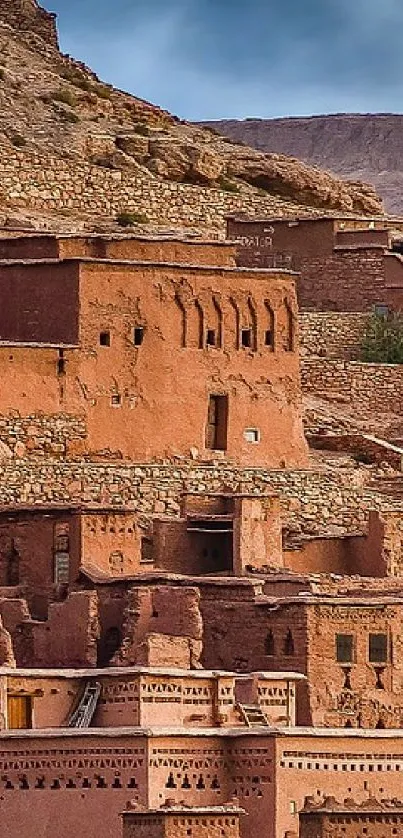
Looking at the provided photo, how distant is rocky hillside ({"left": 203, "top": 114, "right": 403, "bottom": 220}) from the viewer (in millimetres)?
117250

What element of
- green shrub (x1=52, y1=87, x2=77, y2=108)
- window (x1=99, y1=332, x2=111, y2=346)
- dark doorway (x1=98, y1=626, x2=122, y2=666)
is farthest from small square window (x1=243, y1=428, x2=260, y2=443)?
green shrub (x1=52, y1=87, x2=77, y2=108)

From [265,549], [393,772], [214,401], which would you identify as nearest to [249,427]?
[214,401]

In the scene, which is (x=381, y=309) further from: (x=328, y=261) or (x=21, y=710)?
(x=21, y=710)

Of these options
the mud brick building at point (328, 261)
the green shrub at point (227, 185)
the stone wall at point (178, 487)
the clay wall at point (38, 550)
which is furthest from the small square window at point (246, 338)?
the green shrub at point (227, 185)

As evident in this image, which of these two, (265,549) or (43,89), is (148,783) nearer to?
(265,549)

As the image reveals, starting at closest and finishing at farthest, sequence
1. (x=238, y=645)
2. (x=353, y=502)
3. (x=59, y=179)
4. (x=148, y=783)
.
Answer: (x=148, y=783), (x=238, y=645), (x=353, y=502), (x=59, y=179)

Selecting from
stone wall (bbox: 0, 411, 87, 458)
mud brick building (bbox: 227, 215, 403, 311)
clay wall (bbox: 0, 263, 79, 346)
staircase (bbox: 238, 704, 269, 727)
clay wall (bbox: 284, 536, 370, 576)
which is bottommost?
staircase (bbox: 238, 704, 269, 727)

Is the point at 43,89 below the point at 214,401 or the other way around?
the other way around

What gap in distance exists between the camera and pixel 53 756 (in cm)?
5856

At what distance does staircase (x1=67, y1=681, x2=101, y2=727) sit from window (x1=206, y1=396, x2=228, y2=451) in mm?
11045

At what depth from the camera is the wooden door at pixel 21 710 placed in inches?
2373

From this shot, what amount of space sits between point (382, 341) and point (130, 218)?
5.25m

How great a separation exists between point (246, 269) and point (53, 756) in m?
15.3

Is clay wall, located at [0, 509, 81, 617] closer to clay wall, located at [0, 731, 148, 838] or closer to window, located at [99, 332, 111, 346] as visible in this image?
clay wall, located at [0, 731, 148, 838]
